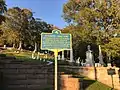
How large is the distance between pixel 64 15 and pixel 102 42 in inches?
400

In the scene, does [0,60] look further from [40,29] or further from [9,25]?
[40,29]

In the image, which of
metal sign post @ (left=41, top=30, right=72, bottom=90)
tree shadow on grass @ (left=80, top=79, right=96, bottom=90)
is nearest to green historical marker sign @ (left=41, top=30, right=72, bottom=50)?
metal sign post @ (left=41, top=30, right=72, bottom=90)

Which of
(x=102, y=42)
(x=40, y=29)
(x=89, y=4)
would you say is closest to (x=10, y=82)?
(x=102, y=42)

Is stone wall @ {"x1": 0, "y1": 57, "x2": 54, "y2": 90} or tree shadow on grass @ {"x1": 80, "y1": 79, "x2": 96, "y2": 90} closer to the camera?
stone wall @ {"x1": 0, "y1": 57, "x2": 54, "y2": 90}

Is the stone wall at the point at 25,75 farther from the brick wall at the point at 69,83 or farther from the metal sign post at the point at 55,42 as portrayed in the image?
the metal sign post at the point at 55,42

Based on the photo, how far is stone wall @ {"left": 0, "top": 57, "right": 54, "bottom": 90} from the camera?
2019cm

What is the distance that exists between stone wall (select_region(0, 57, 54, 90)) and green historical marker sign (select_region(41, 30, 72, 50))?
307 inches

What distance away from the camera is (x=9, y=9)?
2453 inches

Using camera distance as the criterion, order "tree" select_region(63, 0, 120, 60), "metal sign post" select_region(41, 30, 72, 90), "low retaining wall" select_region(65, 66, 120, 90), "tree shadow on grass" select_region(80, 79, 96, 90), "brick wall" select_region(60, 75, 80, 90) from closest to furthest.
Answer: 1. "metal sign post" select_region(41, 30, 72, 90)
2. "brick wall" select_region(60, 75, 80, 90)
3. "tree shadow on grass" select_region(80, 79, 96, 90)
4. "low retaining wall" select_region(65, 66, 120, 90)
5. "tree" select_region(63, 0, 120, 60)

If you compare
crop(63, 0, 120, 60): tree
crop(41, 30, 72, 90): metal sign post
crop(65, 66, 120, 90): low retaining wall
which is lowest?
crop(65, 66, 120, 90): low retaining wall

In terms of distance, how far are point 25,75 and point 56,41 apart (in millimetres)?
8358

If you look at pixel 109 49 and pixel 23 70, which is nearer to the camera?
pixel 23 70

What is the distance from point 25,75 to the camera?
67.7 ft

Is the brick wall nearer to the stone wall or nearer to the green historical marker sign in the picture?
the stone wall
